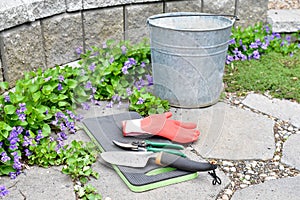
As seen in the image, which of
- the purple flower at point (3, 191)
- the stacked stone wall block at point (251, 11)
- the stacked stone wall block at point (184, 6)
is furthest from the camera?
the stacked stone wall block at point (251, 11)

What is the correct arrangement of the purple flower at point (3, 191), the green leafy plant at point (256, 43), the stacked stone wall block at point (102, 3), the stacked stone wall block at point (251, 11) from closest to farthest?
the purple flower at point (3, 191), the stacked stone wall block at point (102, 3), the green leafy plant at point (256, 43), the stacked stone wall block at point (251, 11)

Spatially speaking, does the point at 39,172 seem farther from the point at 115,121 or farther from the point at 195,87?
the point at 195,87

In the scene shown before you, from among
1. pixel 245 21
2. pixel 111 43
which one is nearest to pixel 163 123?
pixel 111 43

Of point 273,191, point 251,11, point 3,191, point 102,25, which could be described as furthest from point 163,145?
point 251,11

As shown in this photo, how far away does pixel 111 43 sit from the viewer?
2846mm

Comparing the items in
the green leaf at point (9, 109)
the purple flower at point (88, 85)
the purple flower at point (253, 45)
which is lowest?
the purple flower at point (88, 85)

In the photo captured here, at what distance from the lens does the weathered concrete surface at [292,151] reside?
2.09m

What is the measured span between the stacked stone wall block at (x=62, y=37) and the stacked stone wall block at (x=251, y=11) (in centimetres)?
144

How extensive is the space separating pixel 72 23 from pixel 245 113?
1254 mm

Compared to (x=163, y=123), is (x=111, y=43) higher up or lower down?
higher up

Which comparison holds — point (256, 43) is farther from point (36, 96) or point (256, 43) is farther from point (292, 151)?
point (36, 96)

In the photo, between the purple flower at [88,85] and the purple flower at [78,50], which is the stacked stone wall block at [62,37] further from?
the purple flower at [88,85]

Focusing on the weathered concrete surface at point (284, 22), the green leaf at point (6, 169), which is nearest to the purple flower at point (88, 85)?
the green leaf at point (6, 169)

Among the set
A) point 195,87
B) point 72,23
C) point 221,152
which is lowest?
point 221,152
